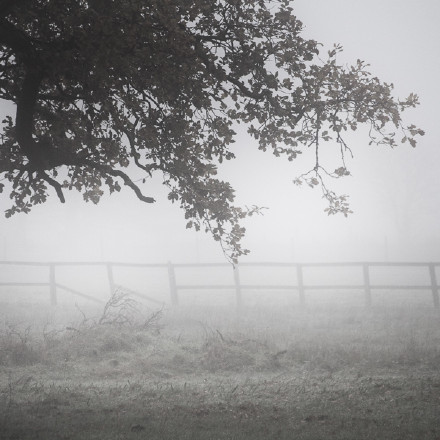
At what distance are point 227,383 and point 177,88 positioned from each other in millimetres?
4885

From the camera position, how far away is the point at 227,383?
664 centimetres

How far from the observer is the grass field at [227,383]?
4.51m

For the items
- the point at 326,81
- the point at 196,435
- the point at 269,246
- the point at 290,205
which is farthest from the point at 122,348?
the point at 290,205

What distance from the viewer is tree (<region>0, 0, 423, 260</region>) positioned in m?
4.65

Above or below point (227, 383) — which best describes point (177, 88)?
above

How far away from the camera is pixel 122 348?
28.9ft

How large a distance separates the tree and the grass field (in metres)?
2.60

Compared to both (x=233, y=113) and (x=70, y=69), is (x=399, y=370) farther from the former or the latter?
(x=70, y=69)

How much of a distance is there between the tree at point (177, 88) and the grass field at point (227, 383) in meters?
2.60

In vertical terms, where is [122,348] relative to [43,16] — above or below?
below

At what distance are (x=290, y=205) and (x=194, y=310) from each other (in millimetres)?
62091

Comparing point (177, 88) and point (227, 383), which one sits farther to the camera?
point (227, 383)

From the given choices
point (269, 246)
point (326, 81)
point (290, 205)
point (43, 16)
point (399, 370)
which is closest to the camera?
point (43, 16)

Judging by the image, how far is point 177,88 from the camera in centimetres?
511
